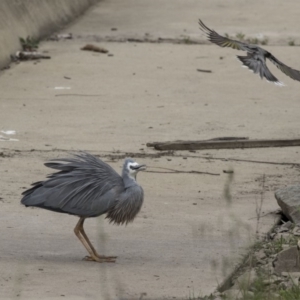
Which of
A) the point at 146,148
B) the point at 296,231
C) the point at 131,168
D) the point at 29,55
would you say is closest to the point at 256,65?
the point at 296,231

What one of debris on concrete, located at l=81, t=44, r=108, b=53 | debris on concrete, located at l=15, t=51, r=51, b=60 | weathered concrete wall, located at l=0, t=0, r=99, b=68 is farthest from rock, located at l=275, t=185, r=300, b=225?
debris on concrete, located at l=81, t=44, r=108, b=53

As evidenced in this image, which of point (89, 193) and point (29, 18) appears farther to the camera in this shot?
point (29, 18)

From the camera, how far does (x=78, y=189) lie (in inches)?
249

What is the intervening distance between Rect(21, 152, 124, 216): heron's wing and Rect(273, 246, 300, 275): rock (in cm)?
111

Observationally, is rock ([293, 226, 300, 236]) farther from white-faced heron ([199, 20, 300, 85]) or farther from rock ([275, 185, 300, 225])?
white-faced heron ([199, 20, 300, 85])

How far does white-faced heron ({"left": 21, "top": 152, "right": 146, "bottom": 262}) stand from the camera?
630 cm

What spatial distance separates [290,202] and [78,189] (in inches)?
65.7

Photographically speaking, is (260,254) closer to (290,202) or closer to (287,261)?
(287,261)

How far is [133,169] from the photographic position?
21.1ft

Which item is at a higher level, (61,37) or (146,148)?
(61,37)

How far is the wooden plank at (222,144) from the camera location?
9377mm

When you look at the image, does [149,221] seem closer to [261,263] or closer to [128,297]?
[261,263]

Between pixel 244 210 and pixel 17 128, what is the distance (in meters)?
3.28

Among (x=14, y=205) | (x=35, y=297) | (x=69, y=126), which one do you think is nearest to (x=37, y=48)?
(x=69, y=126)
